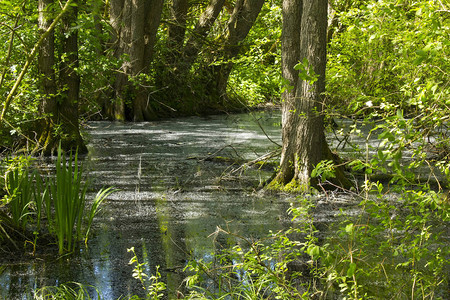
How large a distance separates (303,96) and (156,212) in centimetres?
205

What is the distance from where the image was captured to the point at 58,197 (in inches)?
177

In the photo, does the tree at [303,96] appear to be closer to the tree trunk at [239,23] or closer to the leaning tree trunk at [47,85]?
the leaning tree trunk at [47,85]

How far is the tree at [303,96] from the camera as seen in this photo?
21.4 feet

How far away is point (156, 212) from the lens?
20.4 feet

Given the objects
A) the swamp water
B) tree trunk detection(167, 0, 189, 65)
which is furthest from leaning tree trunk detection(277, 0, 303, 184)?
tree trunk detection(167, 0, 189, 65)

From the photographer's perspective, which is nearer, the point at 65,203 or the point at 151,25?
the point at 65,203

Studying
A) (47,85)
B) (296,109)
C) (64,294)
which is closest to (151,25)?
(47,85)

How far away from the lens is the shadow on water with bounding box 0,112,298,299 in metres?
4.27

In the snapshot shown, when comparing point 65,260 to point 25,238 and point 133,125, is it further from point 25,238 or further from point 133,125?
point 133,125

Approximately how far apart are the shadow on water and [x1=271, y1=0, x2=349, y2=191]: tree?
0.48 meters

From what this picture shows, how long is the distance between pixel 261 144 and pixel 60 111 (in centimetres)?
407

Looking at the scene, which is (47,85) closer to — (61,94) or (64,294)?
(61,94)

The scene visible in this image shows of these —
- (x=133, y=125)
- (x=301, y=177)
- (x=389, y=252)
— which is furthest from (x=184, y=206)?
(x=133, y=125)

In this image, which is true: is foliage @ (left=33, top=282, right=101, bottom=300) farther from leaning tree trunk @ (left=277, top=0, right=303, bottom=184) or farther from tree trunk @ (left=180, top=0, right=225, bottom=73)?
tree trunk @ (left=180, top=0, right=225, bottom=73)
